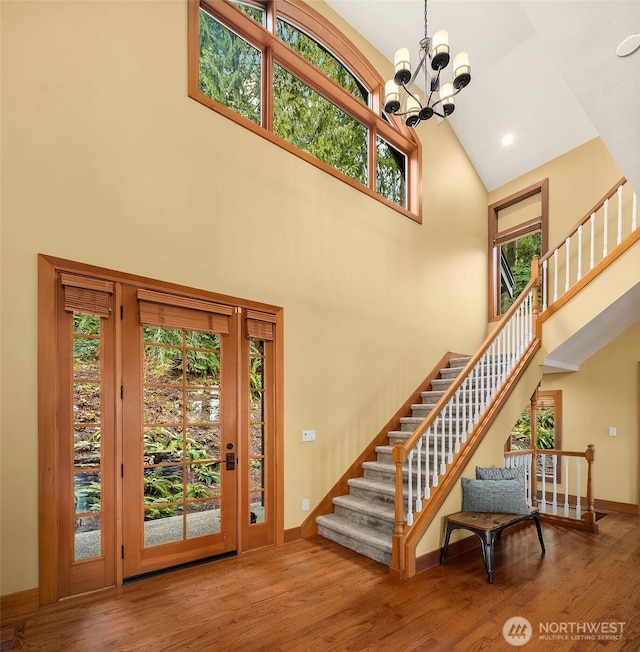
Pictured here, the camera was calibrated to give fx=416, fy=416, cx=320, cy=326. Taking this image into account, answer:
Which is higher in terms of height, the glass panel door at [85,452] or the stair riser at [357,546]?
the glass panel door at [85,452]

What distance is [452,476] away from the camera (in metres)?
3.83

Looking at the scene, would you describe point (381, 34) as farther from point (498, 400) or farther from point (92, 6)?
point (498, 400)

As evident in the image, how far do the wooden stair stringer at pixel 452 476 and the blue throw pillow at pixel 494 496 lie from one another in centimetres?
17

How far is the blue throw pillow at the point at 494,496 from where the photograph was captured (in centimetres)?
375

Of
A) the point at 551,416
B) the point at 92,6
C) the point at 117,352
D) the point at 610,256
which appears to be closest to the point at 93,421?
the point at 117,352

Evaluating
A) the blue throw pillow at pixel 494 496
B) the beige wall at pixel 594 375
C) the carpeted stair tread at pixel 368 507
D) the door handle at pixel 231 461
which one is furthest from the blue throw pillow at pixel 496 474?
the door handle at pixel 231 461

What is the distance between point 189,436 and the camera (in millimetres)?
3605

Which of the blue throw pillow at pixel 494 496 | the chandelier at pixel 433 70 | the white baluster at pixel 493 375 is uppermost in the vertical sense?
the chandelier at pixel 433 70

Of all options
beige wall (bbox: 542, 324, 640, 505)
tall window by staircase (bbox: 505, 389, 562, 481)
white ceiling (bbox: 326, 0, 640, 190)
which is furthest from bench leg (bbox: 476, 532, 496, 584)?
beige wall (bbox: 542, 324, 640, 505)

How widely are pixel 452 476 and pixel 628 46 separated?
130 inches

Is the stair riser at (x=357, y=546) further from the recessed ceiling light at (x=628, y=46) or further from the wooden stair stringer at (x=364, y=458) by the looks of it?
the recessed ceiling light at (x=628, y=46)

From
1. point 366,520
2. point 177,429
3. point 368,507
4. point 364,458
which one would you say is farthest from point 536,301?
point 177,429

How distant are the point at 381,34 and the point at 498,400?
509 centimetres

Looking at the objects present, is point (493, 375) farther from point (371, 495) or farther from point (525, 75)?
point (525, 75)
